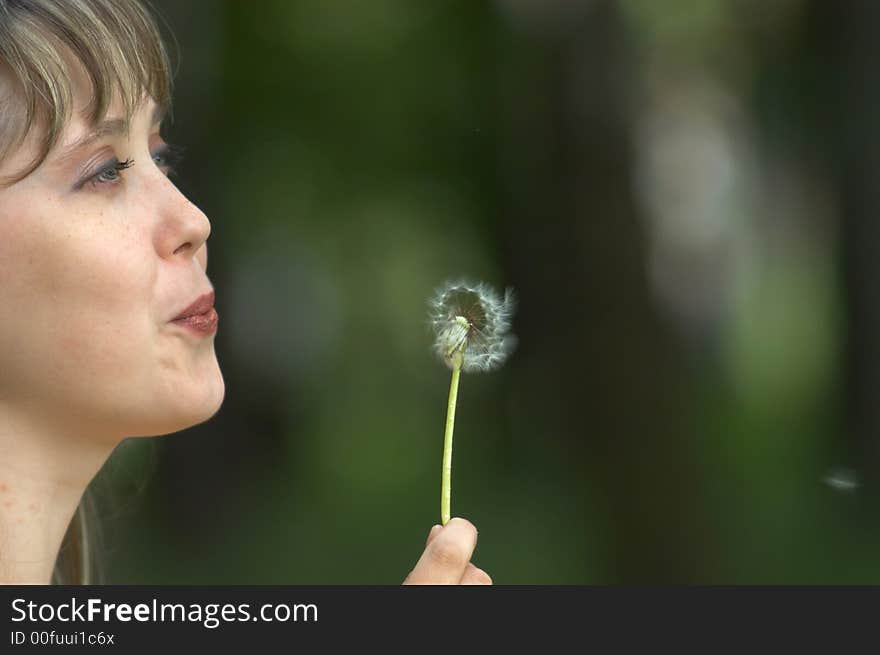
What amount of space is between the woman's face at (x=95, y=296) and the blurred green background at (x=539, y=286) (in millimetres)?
2545

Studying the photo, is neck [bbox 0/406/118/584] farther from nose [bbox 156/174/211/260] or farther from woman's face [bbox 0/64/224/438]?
nose [bbox 156/174/211/260]

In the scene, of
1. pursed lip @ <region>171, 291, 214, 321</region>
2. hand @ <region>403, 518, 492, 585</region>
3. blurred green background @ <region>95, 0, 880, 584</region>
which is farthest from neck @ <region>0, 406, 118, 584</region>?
blurred green background @ <region>95, 0, 880, 584</region>

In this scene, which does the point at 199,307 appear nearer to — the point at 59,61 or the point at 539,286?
the point at 59,61

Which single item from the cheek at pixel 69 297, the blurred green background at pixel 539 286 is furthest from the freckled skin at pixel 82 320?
the blurred green background at pixel 539 286

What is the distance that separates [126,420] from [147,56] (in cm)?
59

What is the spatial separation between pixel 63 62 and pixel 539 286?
334 centimetres

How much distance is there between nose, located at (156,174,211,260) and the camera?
63.3 inches

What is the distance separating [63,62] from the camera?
1584 millimetres

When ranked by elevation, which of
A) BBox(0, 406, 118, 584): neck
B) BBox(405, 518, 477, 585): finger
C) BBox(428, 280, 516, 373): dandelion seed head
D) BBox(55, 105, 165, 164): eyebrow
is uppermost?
BBox(55, 105, 165, 164): eyebrow

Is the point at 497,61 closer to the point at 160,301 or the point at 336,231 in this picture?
the point at 336,231

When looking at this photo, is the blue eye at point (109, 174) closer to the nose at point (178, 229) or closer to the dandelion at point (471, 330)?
the nose at point (178, 229)

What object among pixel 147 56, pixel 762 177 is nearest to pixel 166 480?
pixel 762 177

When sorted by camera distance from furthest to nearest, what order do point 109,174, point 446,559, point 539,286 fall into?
point 539,286 < point 109,174 < point 446,559

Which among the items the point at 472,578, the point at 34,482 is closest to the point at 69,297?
the point at 34,482
